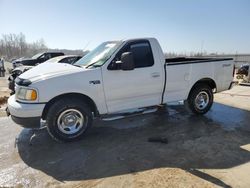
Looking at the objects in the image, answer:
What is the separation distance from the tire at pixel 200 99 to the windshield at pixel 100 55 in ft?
8.22

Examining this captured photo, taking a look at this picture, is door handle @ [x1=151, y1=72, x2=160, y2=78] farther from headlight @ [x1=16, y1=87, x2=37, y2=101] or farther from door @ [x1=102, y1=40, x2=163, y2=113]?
headlight @ [x1=16, y1=87, x2=37, y2=101]

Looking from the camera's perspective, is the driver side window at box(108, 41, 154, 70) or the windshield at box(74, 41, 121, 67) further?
the driver side window at box(108, 41, 154, 70)

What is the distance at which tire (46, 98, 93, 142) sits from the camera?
14.8 ft

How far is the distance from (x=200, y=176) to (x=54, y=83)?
296 centimetres

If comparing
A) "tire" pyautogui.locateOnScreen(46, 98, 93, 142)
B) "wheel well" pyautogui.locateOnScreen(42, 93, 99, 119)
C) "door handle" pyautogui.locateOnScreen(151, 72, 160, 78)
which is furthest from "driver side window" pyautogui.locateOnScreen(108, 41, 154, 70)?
"tire" pyautogui.locateOnScreen(46, 98, 93, 142)

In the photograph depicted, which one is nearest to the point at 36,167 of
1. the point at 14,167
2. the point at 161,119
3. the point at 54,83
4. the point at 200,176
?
the point at 14,167

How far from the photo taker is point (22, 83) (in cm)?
444

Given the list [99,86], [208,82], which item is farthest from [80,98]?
[208,82]

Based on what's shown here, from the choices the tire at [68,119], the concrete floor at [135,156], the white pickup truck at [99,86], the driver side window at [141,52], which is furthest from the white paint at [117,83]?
the concrete floor at [135,156]

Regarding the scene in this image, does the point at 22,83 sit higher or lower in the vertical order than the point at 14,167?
higher

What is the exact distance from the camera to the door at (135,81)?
16.2 feet

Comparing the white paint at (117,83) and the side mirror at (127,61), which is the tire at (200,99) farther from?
the side mirror at (127,61)

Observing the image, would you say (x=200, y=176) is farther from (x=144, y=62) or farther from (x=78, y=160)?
(x=144, y=62)

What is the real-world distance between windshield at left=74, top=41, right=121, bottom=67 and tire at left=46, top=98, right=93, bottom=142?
0.94 m
